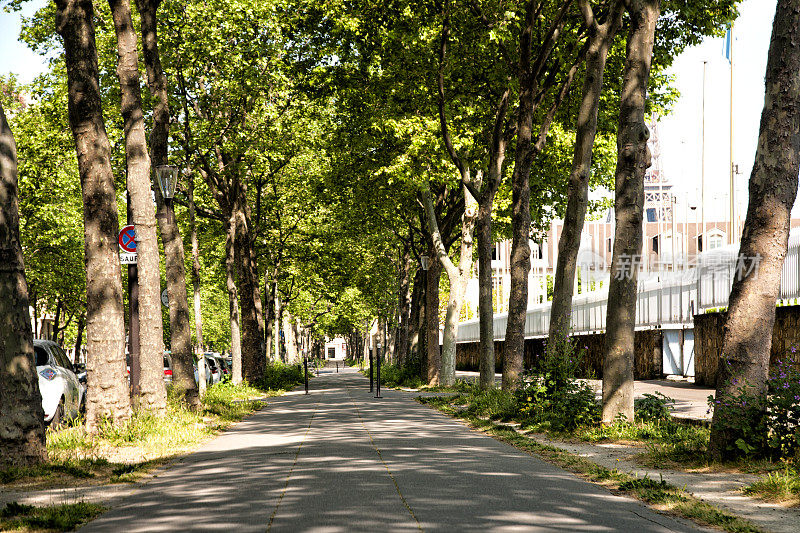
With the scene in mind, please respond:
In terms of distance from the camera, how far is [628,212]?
13039 mm

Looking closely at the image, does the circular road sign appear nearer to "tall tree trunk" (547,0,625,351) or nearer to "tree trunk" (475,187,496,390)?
"tall tree trunk" (547,0,625,351)

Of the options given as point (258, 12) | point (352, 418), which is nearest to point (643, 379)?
point (352, 418)

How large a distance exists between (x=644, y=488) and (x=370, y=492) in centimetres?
258

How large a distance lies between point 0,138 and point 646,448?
8566 millimetres

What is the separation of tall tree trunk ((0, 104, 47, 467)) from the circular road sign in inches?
262

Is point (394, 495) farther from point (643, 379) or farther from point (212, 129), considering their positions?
point (643, 379)

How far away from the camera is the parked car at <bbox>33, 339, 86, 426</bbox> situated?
1498cm

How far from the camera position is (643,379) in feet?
94.8

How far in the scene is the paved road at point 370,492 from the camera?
664cm

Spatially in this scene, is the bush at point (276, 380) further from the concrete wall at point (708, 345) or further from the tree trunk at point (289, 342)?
the tree trunk at point (289, 342)

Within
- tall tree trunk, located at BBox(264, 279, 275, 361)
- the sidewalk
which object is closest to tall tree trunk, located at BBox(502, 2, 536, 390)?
the sidewalk

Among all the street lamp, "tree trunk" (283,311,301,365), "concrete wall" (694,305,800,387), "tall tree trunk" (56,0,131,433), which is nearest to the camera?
"tall tree trunk" (56,0,131,433)

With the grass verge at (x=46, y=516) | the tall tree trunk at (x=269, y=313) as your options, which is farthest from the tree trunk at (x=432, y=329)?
the grass verge at (x=46, y=516)

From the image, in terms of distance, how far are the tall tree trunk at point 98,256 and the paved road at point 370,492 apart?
1.61 meters
